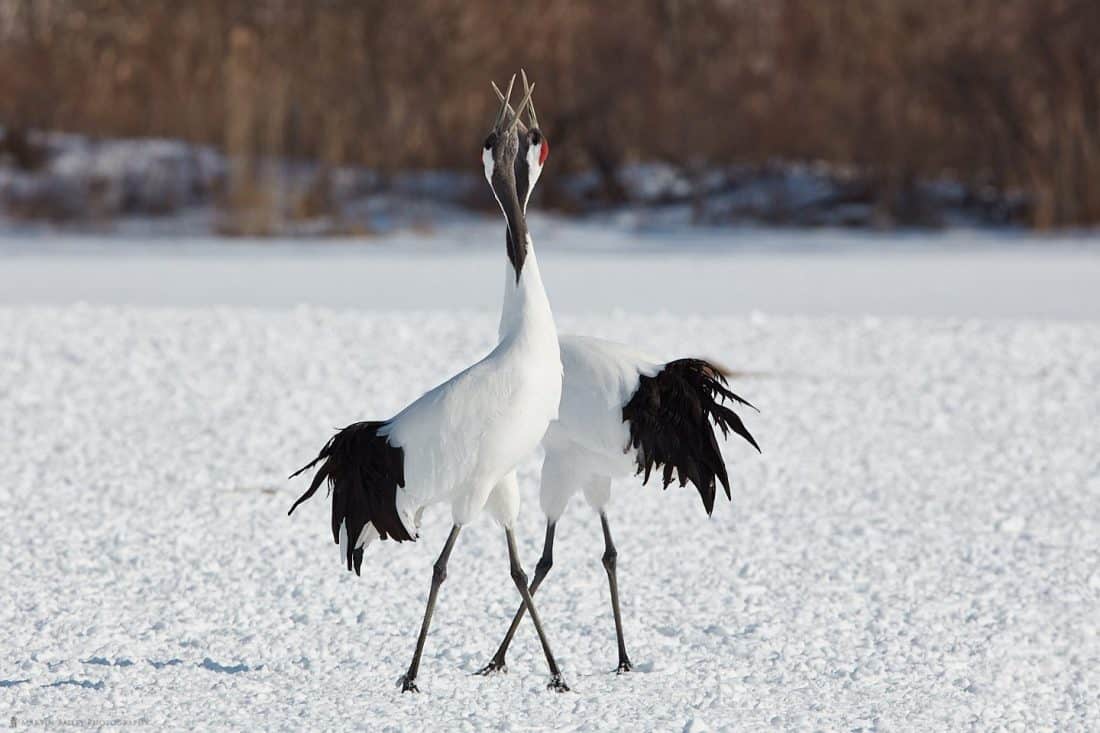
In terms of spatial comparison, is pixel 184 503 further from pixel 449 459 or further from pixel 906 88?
pixel 906 88

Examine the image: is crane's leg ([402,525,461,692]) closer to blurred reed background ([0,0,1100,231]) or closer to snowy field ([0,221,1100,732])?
snowy field ([0,221,1100,732])

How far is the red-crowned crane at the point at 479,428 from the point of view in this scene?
4082mm

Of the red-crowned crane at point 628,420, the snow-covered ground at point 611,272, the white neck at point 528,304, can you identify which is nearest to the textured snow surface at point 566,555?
the red-crowned crane at point 628,420

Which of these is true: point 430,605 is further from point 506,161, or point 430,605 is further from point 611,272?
point 611,272

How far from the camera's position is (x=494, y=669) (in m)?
4.75

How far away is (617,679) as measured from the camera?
15.6ft

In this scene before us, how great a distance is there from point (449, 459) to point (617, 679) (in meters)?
1.02

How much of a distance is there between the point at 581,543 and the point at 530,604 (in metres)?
2.13

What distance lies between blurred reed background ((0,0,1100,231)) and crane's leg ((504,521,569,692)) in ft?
56.5


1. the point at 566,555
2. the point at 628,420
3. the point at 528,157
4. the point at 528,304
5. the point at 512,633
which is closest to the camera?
the point at 528,304

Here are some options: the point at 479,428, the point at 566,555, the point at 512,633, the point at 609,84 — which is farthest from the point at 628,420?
the point at 609,84

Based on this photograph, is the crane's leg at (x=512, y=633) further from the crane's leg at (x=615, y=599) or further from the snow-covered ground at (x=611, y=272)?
the snow-covered ground at (x=611, y=272)

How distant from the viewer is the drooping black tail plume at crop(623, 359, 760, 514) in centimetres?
434

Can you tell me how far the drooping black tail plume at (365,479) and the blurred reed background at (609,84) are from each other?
17.2 m
